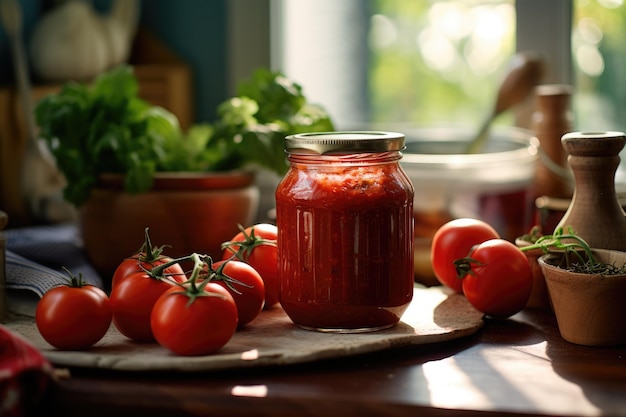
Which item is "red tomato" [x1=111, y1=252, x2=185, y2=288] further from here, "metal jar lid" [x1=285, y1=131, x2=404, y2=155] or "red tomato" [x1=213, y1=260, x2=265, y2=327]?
"metal jar lid" [x1=285, y1=131, x2=404, y2=155]

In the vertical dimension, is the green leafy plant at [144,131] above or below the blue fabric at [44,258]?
above

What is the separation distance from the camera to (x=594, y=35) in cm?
195

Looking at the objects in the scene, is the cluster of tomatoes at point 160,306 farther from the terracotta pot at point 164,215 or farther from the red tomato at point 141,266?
the terracotta pot at point 164,215

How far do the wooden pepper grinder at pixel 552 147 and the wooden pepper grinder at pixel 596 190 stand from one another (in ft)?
1.42

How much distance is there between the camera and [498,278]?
3.72 feet

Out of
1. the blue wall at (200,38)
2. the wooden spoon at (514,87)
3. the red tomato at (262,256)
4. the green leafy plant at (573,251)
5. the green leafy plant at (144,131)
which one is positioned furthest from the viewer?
the blue wall at (200,38)

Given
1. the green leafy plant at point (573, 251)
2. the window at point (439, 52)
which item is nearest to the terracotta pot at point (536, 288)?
the green leafy plant at point (573, 251)

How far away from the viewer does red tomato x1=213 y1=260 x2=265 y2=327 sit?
109cm

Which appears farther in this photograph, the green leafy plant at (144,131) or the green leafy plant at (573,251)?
the green leafy plant at (144,131)

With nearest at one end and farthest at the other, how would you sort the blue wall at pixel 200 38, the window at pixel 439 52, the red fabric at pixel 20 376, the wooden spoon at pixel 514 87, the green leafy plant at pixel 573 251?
the red fabric at pixel 20 376, the green leafy plant at pixel 573 251, the wooden spoon at pixel 514 87, the window at pixel 439 52, the blue wall at pixel 200 38

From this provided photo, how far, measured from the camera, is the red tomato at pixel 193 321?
0.94 m

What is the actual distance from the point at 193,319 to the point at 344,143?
261 mm

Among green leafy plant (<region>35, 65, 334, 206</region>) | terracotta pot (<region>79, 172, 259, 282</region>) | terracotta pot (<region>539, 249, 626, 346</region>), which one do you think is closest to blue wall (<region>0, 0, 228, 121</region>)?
green leafy plant (<region>35, 65, 334, 206</region>)

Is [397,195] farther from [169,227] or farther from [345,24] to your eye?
[345,24]
